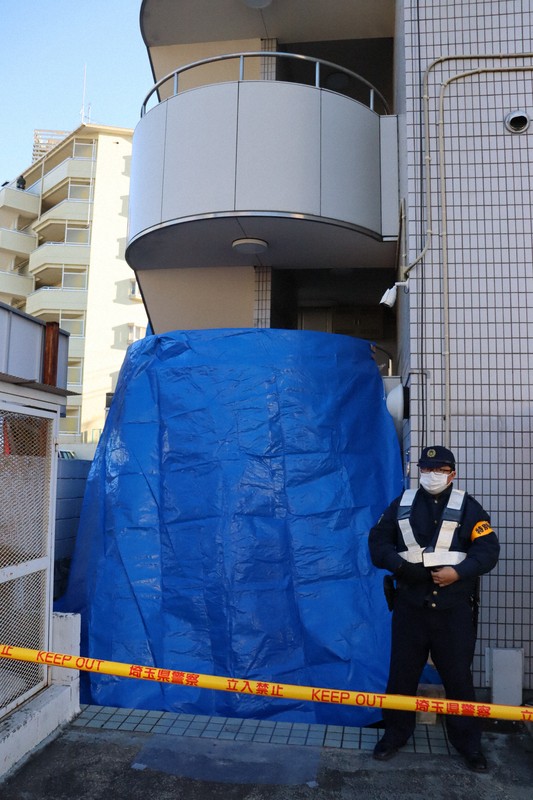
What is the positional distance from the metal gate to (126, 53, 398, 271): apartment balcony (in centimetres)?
300

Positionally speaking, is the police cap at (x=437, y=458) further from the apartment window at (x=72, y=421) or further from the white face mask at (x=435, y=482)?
the apartment window at (x=72, y=421)

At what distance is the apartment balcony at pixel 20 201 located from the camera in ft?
115

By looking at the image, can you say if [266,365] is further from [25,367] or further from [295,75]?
[295,75]

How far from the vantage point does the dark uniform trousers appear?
138 inches

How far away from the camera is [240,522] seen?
4.96 m

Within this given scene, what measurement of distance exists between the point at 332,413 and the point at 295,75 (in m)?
5.86

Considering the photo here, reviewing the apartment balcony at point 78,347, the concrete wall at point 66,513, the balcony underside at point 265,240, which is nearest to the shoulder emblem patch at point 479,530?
the balcony underside at point 265,240

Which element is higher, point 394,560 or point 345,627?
point 394,560

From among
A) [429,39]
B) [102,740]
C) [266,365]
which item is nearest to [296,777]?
[102,740]

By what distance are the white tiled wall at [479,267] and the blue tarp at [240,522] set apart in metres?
0.86

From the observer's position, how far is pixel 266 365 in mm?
5438

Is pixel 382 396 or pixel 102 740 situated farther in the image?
pixel 382 396

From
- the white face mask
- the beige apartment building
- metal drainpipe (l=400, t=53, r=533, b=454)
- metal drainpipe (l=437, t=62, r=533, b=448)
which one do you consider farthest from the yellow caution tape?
the beige apartment building

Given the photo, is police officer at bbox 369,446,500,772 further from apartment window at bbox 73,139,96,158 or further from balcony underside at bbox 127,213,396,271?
apartment window at bbox 73,139,96,158
